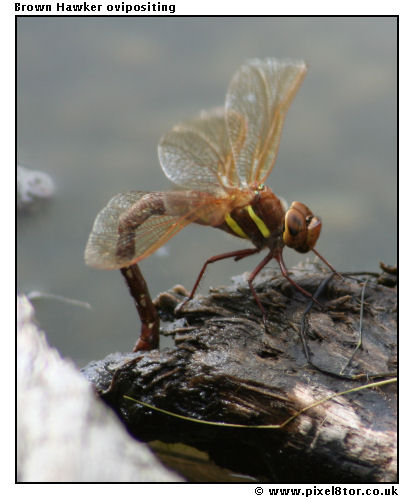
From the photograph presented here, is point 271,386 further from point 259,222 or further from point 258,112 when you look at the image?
point 258,112

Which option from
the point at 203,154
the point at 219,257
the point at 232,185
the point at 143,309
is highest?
the point at 203,154

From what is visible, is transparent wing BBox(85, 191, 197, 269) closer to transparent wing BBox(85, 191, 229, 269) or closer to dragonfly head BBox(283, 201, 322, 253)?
transparent wing BBox(85, 191, 229, 269)

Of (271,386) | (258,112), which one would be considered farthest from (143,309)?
(258,112)

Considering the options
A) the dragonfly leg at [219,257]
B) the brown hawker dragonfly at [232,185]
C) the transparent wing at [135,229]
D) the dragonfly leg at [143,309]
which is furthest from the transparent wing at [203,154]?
the dragonfly leg at [143,309]

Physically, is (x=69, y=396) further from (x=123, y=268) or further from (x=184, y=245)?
(x=184, y=245)

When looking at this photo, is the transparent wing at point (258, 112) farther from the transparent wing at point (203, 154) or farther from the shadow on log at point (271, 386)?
the shadow on log at point (271, 386)

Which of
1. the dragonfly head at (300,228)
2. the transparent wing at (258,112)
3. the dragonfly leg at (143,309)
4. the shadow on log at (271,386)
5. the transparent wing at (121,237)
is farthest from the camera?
the transparent wing at (258,112)

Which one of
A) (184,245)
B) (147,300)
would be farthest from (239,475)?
(184,245)

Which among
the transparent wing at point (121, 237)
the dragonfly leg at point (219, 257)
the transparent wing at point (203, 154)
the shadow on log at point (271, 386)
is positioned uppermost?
the transparent wing at point (203, 154)

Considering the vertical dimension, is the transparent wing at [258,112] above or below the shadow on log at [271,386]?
above
